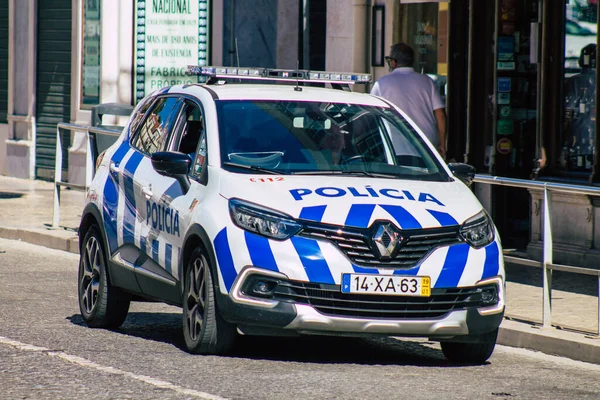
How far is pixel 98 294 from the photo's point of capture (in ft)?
30.5

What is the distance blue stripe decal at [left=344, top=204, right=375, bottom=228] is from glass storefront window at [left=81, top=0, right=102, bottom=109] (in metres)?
14.1

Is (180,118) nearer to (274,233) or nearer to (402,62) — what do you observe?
(274,233)

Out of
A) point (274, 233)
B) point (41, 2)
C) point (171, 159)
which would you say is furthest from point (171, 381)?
point (41, 2)

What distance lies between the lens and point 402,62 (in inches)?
499

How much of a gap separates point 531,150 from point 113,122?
7910 mm

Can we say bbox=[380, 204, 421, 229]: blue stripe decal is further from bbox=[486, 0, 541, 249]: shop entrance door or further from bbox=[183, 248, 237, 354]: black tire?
bbox=[486, 0, 541, 249]: shop entrance door

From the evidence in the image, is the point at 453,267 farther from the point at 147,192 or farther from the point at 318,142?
the point at 147,192

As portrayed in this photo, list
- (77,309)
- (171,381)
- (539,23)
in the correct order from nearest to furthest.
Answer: (171,381) < (77,309) < (539,23)

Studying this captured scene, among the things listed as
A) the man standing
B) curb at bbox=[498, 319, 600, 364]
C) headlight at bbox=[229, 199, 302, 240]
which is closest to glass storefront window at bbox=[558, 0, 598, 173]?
the man standing

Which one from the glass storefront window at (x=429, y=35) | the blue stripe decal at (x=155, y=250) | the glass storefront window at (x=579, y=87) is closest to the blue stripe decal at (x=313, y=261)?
the blue stripe decal at (x=155, y=250)

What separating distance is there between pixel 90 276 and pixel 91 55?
12.4 m

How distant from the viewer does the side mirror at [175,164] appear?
8.35 m

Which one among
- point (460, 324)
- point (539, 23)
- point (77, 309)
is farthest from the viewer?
point (539, 23)

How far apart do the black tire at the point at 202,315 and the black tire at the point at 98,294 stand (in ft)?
3.94
